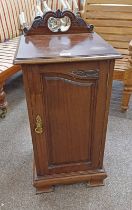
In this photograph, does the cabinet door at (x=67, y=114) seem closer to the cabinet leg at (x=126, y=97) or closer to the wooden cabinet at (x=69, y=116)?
the wooden cabinet at (x=69, y=116)

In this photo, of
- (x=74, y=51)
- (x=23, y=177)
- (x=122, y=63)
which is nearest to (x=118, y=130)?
(x=122, y=63)

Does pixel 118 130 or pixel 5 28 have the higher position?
pixel 5 28

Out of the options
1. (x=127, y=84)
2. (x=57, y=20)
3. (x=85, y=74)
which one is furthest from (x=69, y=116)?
(x=127, y=84)

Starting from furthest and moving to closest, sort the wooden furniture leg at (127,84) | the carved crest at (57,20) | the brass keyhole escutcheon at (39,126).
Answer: the wooden furniture leg at (127,84), the carved crest at (57,20), the brass keyhole escutcheon at (39,126)

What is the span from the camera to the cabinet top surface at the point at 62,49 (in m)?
0.78

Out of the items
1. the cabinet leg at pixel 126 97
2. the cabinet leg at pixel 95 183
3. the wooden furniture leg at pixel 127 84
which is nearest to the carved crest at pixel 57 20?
the wooden furniture leg at pixel 127 84

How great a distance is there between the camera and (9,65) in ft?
5.32

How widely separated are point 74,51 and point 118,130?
3.15 feet

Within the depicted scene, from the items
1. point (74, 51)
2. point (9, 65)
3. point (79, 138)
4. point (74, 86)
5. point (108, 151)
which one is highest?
point (74, 51)

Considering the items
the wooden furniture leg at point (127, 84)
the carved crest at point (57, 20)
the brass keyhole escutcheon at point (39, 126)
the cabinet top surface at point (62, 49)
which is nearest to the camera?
the cabinet top surface at point (62, 49)

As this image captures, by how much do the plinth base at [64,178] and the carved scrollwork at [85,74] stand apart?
0.55m

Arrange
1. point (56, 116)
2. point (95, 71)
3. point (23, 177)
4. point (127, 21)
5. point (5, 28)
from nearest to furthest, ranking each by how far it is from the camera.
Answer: point (95, 71) < point (56, 116) < point (23, 177) < point (127, 21) < point (5, 28)

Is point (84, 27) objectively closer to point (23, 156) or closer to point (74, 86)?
point (74, 86)

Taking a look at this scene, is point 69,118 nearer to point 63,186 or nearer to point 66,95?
point 66,95
